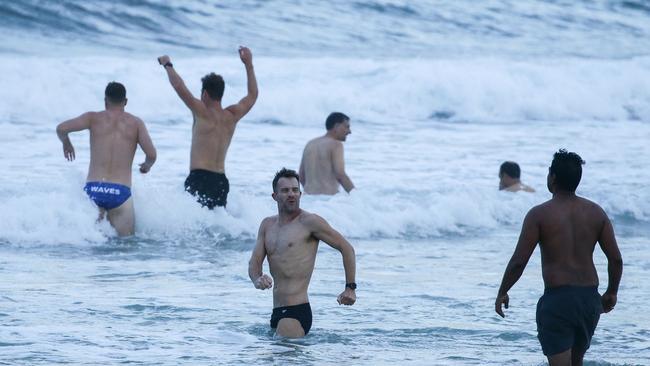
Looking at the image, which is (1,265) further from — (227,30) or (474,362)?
(227,30)

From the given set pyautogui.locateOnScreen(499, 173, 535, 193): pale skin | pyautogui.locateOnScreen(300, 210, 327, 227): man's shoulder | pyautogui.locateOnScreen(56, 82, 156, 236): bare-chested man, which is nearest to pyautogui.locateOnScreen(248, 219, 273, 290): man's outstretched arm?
pyautogui.locateOnScreen(300, 210, 327, 227): man's shoulder

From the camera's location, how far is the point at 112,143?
34.7 ft

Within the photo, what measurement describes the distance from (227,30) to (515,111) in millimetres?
6371

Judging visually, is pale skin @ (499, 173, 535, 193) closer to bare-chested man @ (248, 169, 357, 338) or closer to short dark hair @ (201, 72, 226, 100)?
short dark hair @ (201, 72, 226, 100)

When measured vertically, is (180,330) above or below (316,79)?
below

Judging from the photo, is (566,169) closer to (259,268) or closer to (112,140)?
(259,268)

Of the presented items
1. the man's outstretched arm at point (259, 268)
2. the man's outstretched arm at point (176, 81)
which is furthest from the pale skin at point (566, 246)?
the man's outstretched arm at point (176, 81)

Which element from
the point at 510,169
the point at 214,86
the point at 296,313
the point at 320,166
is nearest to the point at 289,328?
the point at 296,313

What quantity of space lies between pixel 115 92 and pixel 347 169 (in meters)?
6.27

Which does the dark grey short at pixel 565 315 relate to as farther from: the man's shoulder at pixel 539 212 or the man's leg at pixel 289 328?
the man's leg at pixel 289 328

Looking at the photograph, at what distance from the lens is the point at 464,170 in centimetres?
1666

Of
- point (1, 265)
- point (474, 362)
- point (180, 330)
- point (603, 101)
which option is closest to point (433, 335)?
point (474, 362)

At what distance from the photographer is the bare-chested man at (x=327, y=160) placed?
1315cm

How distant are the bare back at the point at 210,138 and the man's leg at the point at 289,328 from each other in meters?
3.57
